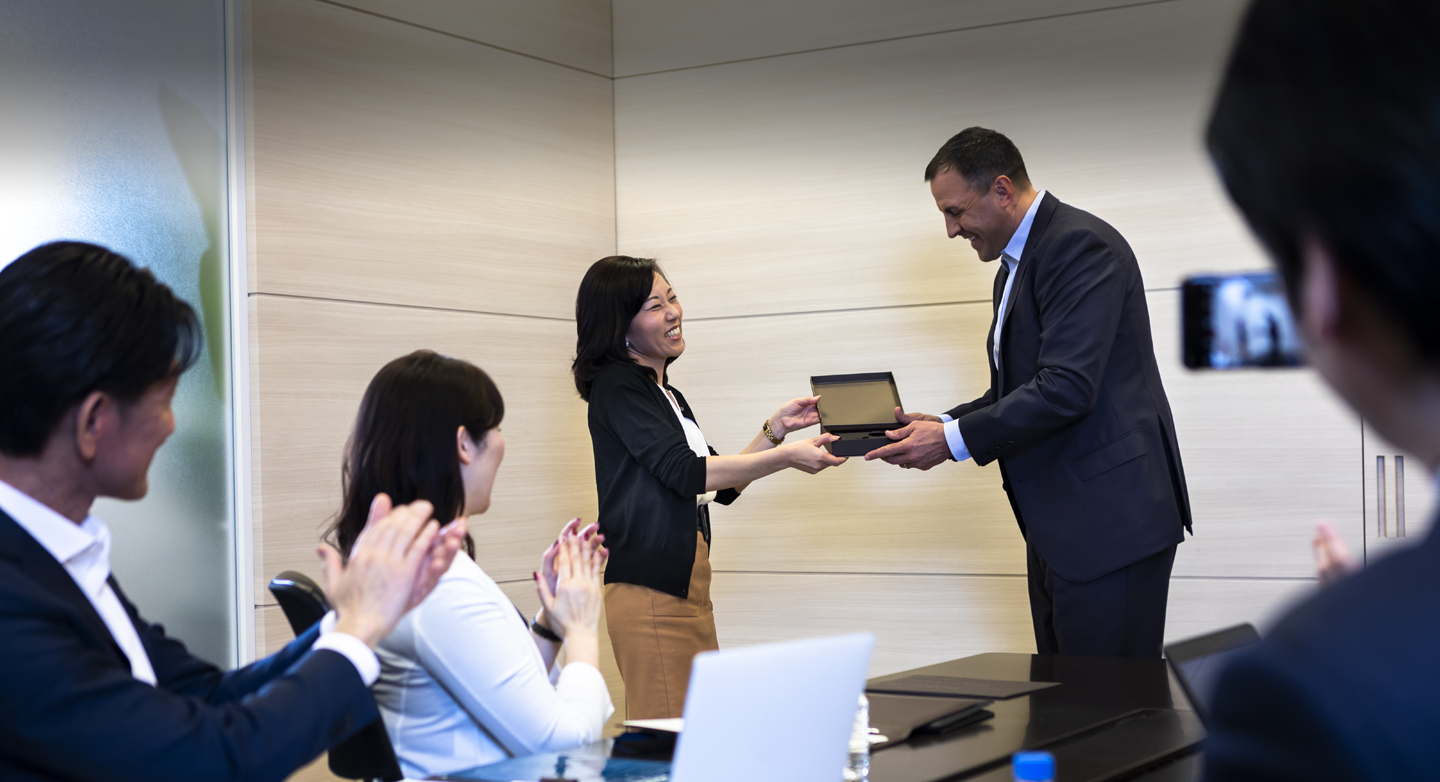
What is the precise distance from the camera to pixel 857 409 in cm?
351

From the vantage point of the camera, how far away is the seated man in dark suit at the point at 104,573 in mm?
1175

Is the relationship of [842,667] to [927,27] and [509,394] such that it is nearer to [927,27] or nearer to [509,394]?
[509,394]

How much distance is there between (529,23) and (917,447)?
237 centimetres

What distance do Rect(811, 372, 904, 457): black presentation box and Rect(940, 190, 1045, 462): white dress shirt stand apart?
24cm

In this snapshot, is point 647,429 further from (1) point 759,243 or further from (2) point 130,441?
(2) point 130,441

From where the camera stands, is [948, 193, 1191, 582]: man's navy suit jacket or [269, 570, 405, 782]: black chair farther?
[948, 193, 1191, 582]: man's navy suit jacket

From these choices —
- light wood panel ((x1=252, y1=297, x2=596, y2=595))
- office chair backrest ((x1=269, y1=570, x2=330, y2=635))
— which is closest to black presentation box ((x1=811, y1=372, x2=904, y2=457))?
light wood panel ((x1=252, y1=297, x2=596, y2=595))

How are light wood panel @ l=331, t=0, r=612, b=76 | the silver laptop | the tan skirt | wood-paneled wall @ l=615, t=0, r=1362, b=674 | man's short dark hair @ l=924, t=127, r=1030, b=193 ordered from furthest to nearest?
light wood panel @ l=331, t=0, r=612, b=76 → wood-paneled wall @ l=615, t=0, r=1362, b=674 → man's short dark hair @ l=924, t=127, r=1030, b=193 → the tan skirt → the silver laptop

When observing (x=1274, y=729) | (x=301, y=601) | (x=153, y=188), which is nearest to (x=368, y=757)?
(x=301, y=601)

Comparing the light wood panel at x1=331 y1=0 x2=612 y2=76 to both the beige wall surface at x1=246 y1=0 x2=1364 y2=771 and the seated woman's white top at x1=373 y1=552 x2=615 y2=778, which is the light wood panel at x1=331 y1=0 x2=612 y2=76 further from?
the seated woman's white top at x1=373 y1=552 x2=615 y2=778

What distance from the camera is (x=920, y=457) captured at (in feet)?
10.8

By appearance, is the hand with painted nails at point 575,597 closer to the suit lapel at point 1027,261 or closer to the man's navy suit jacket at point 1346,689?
the man's navy suit jacket at point 1346,689

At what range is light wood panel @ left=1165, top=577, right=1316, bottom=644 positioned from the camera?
12.7 feet

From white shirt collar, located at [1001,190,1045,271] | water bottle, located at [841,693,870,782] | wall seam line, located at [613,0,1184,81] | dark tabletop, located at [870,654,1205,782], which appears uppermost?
wall seam line, located at [613,0,1184,81]
